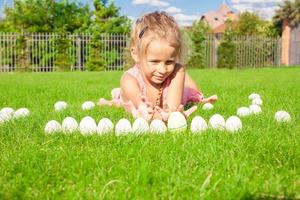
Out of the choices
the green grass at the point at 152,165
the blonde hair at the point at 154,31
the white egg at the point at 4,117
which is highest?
the blonde hair at the point at 154,31

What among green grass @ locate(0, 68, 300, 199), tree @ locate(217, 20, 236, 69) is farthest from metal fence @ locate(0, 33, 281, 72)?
green grass @ locate(0, 68, 300, 199)

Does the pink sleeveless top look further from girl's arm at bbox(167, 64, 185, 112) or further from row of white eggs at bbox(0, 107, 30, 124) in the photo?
row of white eggs at bbox(0, 107, 30, 124)

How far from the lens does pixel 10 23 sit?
22.9 m

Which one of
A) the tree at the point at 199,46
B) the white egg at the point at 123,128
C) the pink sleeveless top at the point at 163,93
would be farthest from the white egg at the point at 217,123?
the tree at the point at 199,46

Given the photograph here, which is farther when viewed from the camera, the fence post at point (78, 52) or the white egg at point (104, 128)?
the fence post at point (78, 52)

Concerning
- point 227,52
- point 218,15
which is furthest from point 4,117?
point 218,15

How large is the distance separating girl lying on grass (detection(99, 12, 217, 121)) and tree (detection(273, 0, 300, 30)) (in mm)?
31595

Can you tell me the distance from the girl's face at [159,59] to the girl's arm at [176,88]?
215 millimetres

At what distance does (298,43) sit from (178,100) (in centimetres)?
2869

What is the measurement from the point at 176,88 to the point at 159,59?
47cm

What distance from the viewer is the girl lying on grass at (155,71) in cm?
402

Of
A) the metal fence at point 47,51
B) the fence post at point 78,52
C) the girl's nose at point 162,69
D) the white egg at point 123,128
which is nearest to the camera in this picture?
the white egg at point 123,128

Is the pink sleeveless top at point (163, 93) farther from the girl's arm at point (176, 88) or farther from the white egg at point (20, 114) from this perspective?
the white egg at point (20, 114)

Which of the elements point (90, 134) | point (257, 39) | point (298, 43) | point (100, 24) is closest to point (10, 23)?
point (100, 24)
